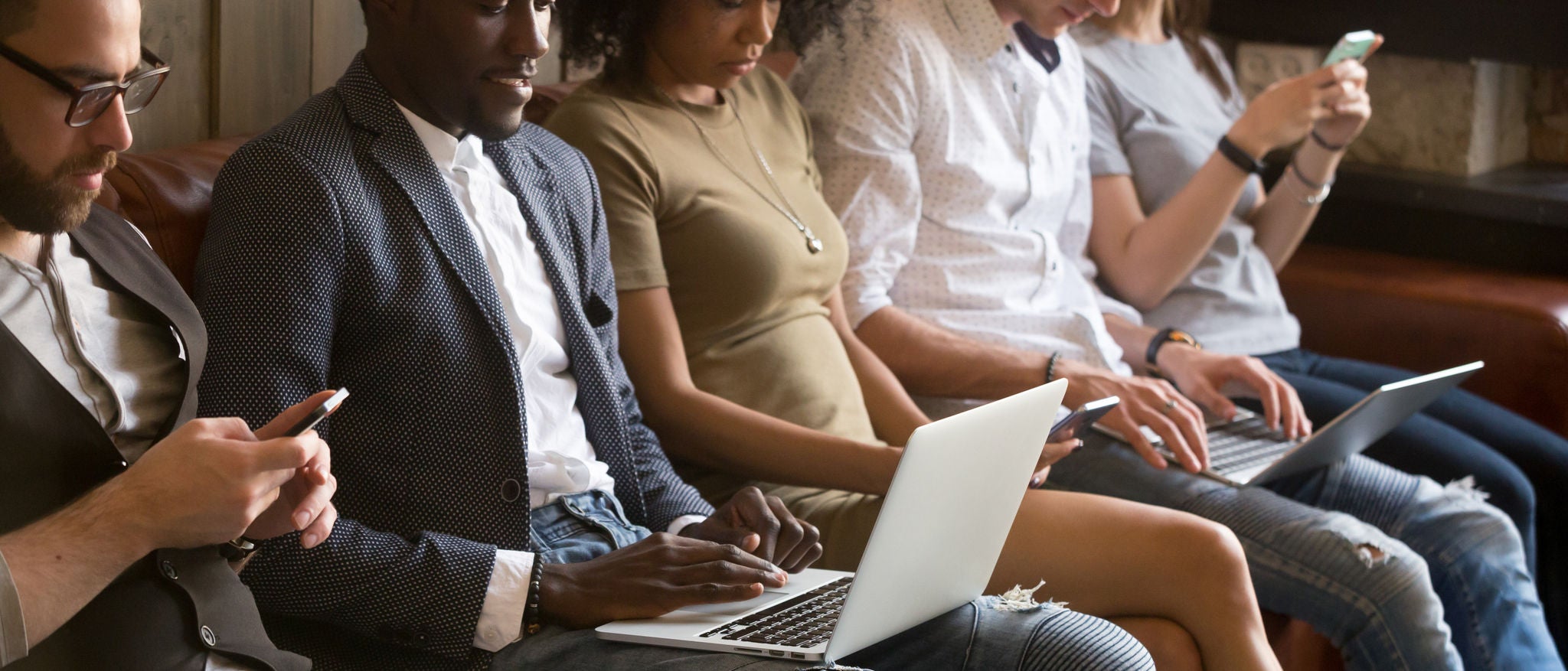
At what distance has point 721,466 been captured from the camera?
1482mm

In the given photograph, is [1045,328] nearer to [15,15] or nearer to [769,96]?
[769,96]

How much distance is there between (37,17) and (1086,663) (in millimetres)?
897

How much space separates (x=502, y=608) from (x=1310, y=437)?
105 centimetres

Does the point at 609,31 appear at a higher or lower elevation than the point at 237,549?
higher

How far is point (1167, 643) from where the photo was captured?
55.8 inches

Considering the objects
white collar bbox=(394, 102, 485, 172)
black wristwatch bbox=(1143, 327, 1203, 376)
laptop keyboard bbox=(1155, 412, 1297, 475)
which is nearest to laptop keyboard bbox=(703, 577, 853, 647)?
white collar bbox=(394, 102, 485, 172)

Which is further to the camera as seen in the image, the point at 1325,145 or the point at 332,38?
the point at 1325,145

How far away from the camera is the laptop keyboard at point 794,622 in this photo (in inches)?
42.9

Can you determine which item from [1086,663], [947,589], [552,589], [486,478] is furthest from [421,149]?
[1086,663]

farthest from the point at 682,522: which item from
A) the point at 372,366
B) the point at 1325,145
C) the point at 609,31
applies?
the point at 1325,145

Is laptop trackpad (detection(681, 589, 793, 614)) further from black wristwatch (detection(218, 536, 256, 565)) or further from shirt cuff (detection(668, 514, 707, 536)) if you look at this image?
black wristwatch (detection(218, 536, 256, 565))

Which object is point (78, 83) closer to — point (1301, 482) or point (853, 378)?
point (853, 378)

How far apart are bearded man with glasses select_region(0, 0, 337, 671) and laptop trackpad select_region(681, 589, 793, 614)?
31 cm

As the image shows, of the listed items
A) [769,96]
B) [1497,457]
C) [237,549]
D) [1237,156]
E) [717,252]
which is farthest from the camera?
[1237,156]
